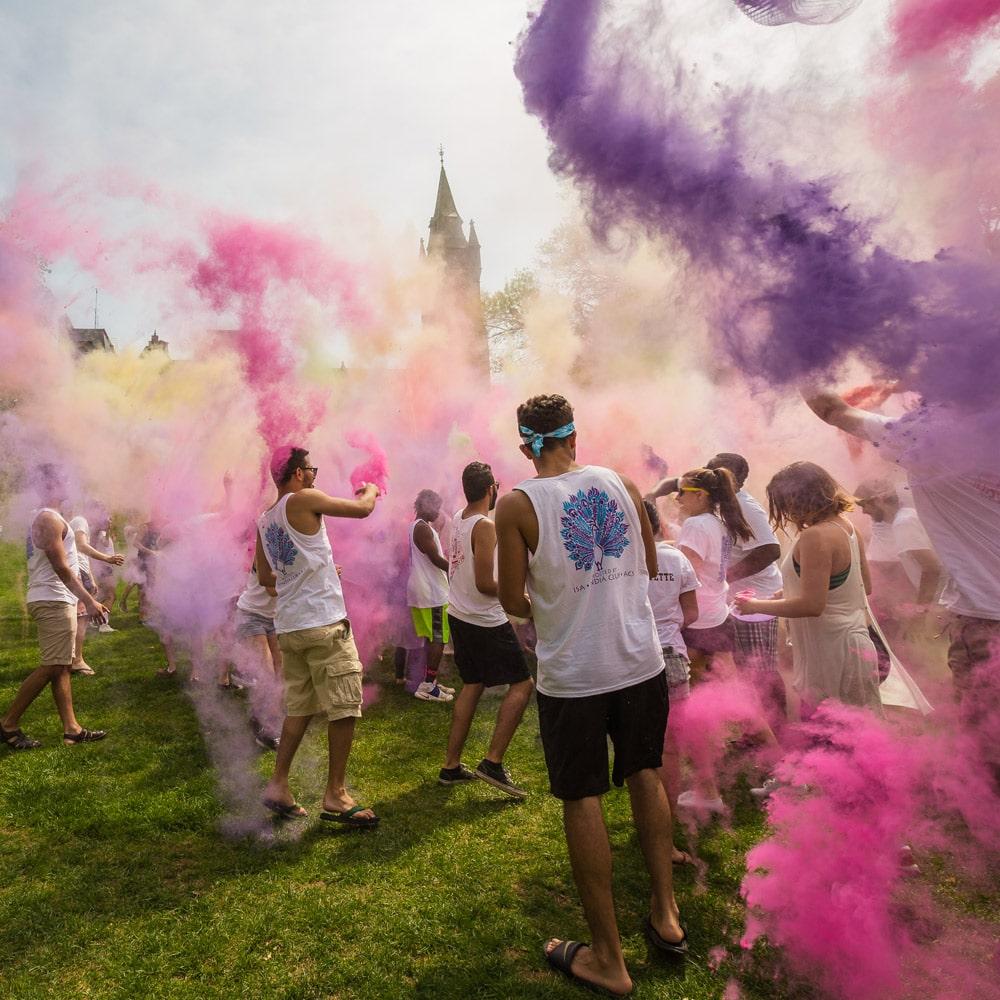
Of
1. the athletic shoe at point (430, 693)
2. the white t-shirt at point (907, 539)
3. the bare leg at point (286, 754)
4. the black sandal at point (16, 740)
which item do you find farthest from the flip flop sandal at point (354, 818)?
the white t-shirt at point (907, 539)

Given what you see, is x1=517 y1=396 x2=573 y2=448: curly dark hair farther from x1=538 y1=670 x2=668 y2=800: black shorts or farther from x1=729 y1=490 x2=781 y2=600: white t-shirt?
x1=729 y1=490 x2=781 y2=600: white t-shirt

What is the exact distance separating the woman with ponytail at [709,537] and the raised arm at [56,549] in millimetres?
4621

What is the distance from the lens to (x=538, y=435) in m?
2.94

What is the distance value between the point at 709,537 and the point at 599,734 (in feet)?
6.37

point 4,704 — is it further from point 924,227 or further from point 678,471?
point 924,227

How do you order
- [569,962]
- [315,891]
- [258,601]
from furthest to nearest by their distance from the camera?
[258,601] → [315,891] → [569,962]

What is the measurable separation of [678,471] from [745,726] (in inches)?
117

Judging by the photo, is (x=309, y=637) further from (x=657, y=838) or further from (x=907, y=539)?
(x=907, y=539)

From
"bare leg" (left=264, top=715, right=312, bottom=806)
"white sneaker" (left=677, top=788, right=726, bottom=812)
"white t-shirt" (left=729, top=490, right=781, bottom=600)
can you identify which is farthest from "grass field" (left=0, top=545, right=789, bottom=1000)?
"white t-shirt" (left=729, top=490, right=781, bottom=600)

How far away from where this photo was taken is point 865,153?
2.66m

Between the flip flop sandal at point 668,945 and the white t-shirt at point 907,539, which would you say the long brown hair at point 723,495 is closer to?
the white t-shirt at point 907,539

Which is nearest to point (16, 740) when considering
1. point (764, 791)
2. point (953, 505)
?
point (764, 791)

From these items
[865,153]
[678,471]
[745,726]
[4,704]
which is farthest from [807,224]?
[4,704]

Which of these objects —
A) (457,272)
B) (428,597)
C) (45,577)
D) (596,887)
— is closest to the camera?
(596,887)
